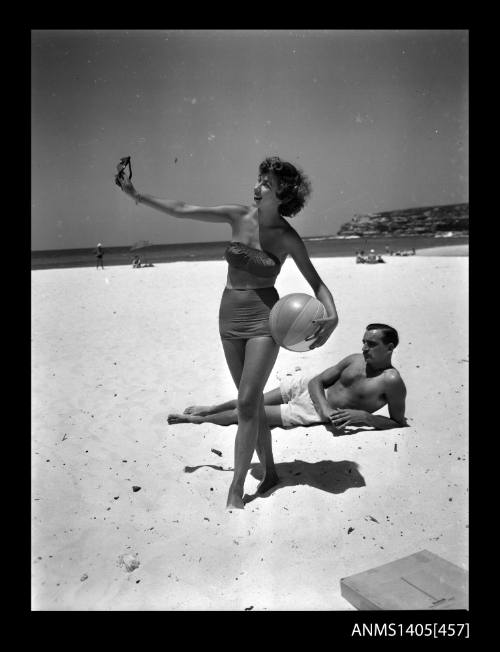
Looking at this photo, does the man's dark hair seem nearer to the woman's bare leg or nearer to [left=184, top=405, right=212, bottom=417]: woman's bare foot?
the woman's bare leg

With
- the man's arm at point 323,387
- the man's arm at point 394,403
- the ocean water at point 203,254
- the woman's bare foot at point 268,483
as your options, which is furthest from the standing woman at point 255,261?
the ocean water at point 203,254

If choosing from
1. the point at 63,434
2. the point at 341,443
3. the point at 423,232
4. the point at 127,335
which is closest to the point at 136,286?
the point at 127,335

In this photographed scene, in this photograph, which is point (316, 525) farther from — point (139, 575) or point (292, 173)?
point (292, 173)

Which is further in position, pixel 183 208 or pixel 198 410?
pixel 198 410

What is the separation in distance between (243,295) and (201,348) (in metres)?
4.43

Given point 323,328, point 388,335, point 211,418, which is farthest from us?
point 211,418

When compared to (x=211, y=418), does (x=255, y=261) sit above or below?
above

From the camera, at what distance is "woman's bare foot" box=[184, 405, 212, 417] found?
519 centimetres

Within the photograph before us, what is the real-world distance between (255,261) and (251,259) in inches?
1.1

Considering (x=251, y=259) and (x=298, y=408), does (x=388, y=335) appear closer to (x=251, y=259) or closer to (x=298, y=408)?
(x=298, y=408)

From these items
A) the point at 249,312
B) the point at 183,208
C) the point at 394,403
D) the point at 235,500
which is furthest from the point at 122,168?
the point at 394,403

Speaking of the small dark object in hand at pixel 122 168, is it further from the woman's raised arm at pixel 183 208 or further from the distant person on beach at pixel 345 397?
the distant person on beach at pixel 345 397

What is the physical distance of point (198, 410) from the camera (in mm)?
5234

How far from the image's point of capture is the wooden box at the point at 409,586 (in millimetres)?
2672
